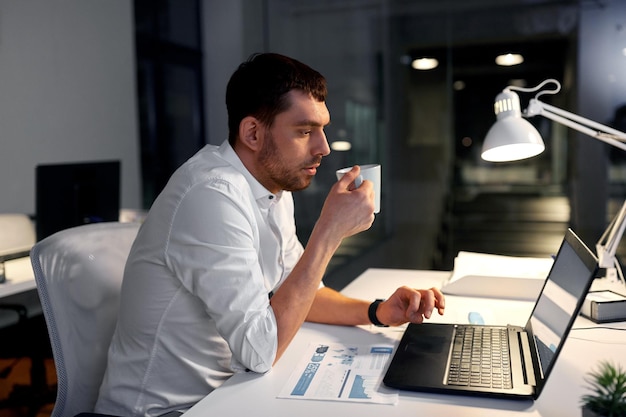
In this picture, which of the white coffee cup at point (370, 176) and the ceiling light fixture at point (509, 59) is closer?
the white coffee cup at point (370, 176)

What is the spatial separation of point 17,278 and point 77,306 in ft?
3.31

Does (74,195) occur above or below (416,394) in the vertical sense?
above

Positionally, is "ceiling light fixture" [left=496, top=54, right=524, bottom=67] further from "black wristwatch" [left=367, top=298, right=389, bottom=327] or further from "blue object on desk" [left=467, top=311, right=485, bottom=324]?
"black wristwatch" [left=367, top=298, right=389, bottom=327]

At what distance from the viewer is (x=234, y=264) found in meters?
1.15

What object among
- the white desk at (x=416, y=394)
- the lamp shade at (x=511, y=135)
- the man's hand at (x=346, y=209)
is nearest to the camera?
the white desk at (x=416, y=394)

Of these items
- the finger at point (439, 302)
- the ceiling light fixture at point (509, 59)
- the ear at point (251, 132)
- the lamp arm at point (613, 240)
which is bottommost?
the finger at point (439, 302)

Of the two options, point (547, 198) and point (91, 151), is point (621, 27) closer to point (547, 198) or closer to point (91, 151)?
point (547, 198)

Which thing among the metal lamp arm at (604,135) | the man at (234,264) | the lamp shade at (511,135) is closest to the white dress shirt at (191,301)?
the man at (234,264)

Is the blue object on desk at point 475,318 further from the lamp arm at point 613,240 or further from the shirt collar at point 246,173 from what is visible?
the shirt collar at point 246,173

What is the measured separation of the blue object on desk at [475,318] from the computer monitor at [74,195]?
1567mm

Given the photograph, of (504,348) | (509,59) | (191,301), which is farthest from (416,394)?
(509,59)

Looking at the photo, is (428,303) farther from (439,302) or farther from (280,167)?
(280,167)

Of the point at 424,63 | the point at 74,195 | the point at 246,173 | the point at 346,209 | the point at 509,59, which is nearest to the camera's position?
the point at 346,209

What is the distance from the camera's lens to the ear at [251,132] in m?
1.35
